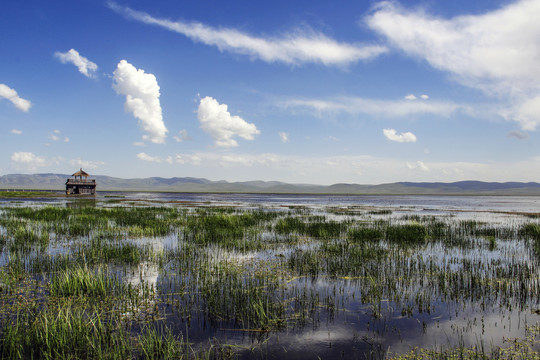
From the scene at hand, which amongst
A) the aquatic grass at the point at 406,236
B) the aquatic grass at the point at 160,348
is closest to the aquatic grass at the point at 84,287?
the aquatic grass at the point at 160,348

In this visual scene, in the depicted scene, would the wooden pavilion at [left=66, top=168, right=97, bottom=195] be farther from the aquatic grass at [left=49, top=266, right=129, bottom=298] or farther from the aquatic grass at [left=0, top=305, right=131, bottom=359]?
the aquatic grass at [left=0, top=305, right=131, bottom=359]

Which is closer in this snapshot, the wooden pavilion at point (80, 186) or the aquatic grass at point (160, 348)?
the aquatic grass at point (160, 348)

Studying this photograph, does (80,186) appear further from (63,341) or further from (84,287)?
(63,341)

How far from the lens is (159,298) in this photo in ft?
29.2

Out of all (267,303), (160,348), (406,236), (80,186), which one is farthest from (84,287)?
(80,186)

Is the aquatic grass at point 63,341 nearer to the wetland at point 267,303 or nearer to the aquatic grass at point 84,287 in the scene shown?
the wetland at point 267,303

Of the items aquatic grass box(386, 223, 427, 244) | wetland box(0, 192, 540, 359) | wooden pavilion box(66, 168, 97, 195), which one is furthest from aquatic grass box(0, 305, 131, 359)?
wooden pavilion box(66, 168, 97, 195)

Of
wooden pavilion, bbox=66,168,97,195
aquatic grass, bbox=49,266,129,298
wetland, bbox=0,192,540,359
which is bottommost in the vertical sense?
wetland, bbox=0,192,540,359

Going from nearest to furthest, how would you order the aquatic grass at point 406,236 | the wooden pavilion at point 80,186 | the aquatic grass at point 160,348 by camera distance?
the aquatic grass at point 160,348, the aquatic grass at point 406,236, the wooden pavilion at point 80,186

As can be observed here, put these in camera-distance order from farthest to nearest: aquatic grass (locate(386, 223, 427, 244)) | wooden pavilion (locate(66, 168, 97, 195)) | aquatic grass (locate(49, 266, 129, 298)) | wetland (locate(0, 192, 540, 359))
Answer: wooden pavilion (locate(66, 168, 97, 195)) < aquatic grass (locate(386, 223, 427, 244)) < aquatic grass (locate(49, 266, 129, 298)) < wetland (locate(0, 192, 540, 359))

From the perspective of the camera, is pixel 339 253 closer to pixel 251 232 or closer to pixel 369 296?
pixel 369 296

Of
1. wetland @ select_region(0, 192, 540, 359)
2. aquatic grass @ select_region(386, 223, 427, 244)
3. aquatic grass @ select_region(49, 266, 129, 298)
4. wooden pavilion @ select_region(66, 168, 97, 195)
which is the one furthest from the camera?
wooden pavilion @ select_region(66, 168, 97, 195)

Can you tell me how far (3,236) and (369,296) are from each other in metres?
20.3

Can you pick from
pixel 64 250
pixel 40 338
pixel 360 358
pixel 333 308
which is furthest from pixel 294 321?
pixel 64 250
